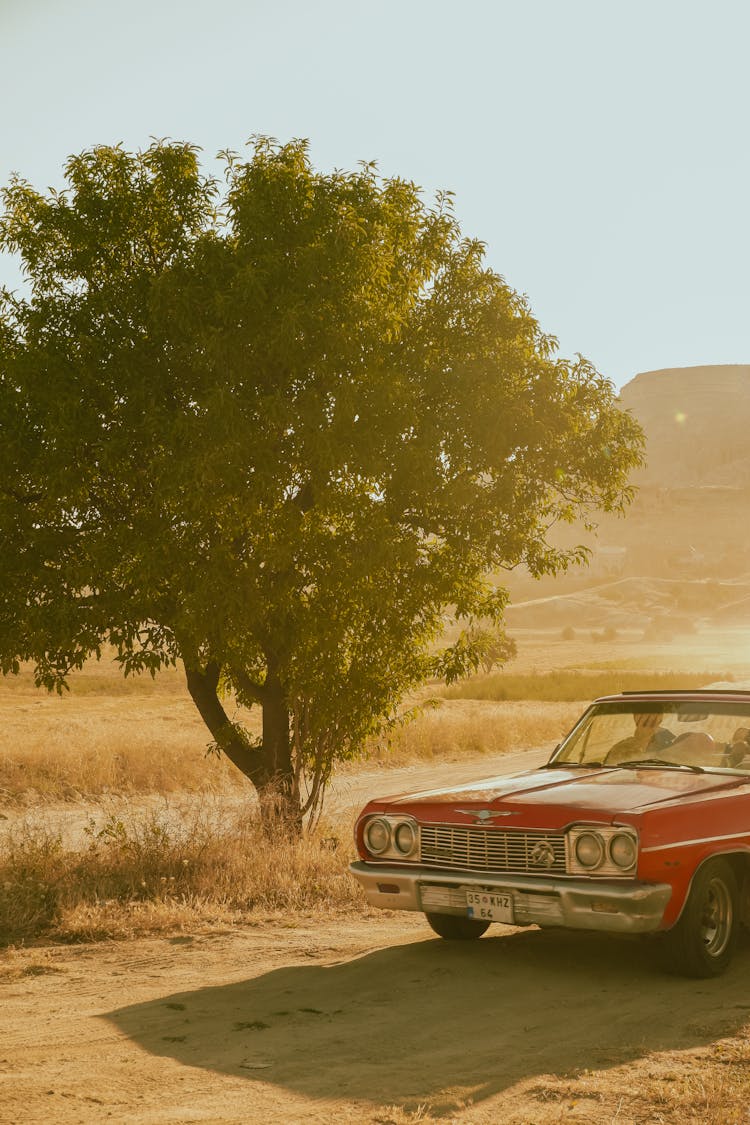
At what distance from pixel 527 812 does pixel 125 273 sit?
7287 millimetres

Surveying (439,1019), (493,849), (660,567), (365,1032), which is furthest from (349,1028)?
(660,567)

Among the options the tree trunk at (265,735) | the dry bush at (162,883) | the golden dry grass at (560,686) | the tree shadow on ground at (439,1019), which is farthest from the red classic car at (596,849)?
the golden dry grass at (560,686)

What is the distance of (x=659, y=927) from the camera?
6.55 metres

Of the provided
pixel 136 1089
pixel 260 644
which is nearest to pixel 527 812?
pixel 136 1089

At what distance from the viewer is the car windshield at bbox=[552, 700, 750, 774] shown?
789cm

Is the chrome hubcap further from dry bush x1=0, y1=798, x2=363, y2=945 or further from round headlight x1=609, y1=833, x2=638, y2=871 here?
dry bush x1=0, y1=798, x2=363, y2=945

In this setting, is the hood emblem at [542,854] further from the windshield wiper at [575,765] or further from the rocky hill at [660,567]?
the rocky hill at [660,567]

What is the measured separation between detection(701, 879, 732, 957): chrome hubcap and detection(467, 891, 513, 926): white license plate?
110 cm

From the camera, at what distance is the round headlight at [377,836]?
7547 mm

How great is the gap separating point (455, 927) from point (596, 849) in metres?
1.60

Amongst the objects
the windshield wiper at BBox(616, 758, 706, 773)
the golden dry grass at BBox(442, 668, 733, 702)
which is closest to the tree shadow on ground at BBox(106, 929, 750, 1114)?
the windshield wiper at BBox(616, 758, 706, 773)

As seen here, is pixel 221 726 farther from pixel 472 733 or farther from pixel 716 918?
pixel 472 733

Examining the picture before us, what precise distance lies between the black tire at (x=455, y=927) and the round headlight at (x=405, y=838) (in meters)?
0.66

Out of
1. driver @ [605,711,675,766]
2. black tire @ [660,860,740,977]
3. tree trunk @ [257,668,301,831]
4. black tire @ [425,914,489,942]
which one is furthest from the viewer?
tree trunk @ [257,668,301,831]
